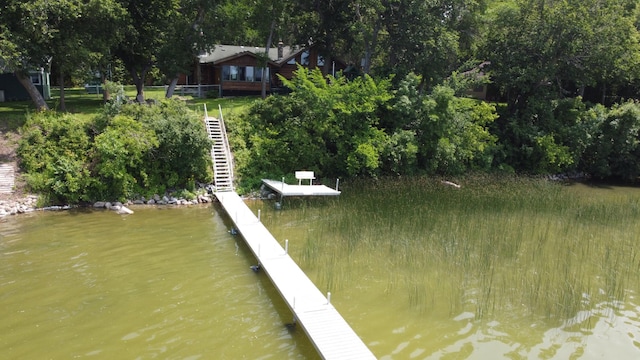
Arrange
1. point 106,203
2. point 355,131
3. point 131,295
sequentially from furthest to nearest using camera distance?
point 355,131, point 106,203, point 131,295

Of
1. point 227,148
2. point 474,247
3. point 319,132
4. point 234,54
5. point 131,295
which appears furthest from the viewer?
point 234,54

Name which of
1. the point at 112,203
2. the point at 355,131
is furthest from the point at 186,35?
the point at 112,203

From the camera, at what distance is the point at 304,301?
10109mm

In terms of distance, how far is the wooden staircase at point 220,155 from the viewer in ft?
64.4

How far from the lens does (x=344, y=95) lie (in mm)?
22281

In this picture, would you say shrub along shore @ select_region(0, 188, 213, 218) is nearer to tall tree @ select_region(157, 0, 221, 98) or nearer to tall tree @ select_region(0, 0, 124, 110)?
tall tree @ select_region(0, 0, 124, 110)

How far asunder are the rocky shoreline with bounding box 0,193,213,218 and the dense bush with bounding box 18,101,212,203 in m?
0.32

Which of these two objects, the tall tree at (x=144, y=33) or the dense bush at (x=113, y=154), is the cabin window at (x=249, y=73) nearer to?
the tall tree at (x=144, y=33)

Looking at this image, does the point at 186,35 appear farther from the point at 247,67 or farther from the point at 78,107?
the point at 247,67

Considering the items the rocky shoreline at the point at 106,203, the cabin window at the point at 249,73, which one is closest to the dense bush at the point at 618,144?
the rocky shoreline at the point at 106,203

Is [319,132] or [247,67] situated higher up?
[247,67]

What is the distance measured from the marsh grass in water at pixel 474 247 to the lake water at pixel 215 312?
0.17 meters

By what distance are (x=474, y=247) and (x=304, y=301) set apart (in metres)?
6.31

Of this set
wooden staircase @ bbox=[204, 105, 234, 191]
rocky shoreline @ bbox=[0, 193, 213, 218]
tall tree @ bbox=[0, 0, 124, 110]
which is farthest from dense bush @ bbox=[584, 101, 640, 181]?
tall tree @ bbox=[0, 0, 124, 110]
